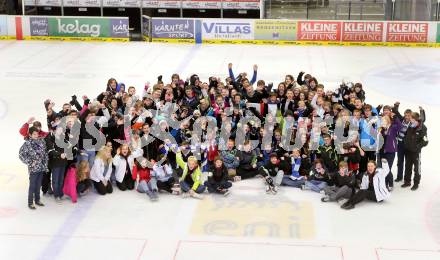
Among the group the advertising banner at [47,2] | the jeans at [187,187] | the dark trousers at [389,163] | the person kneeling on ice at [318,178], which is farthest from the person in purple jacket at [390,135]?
the advertising banner at [47,2]

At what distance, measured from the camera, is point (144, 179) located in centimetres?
1332

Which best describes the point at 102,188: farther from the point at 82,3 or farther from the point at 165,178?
the point at 82,3

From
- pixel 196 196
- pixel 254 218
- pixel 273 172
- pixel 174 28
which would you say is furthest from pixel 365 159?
pixel 174 28

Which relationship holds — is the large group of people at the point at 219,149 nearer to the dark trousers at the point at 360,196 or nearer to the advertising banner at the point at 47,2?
the dark trousers at the point at 360,196

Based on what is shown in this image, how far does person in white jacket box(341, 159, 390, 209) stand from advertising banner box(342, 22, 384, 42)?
61.4ft

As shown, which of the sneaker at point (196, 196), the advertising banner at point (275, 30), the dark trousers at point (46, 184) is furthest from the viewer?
the advertising banner at point (275, 30)

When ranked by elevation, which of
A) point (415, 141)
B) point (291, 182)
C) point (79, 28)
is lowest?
point (291, 182)

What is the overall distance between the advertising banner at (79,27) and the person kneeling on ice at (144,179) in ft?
63.0

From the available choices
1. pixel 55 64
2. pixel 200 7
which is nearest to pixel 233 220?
pixel 55 64

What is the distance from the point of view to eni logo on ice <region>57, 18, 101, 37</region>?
31703mm

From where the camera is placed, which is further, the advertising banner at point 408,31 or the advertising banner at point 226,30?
the advertising banner at point 226,30

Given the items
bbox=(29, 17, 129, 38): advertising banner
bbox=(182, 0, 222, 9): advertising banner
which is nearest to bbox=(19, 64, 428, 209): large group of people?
bbox=(29, 17, 129, 38): advertising banner

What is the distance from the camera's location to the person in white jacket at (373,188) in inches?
496

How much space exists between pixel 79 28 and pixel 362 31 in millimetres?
Result: 13559
